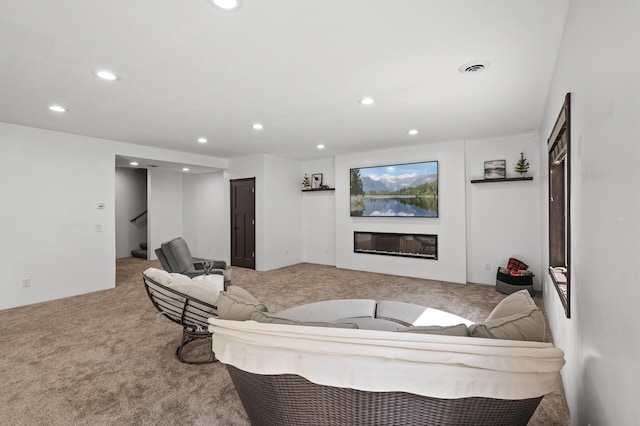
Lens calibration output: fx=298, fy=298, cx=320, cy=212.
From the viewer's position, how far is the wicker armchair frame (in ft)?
3.60

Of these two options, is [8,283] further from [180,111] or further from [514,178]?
[514,178]

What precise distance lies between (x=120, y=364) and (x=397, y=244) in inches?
185

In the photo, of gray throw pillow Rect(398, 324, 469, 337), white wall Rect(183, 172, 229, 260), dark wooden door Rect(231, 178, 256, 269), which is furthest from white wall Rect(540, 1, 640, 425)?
white wall Rect(183, 172, 229, 260)

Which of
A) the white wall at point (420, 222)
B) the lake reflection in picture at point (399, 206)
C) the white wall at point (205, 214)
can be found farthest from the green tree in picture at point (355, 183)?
the white wall at point (205, 214)

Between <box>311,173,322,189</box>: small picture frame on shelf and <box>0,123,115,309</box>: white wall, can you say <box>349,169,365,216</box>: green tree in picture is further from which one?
<box>0,123,115,309</box>: white wall

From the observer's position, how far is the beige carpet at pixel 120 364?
1933 millimetres

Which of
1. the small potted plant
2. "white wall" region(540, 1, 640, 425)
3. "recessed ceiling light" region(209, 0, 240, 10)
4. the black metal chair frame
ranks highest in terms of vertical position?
"recessed ceiling light" region(209, 0, 240, 10)

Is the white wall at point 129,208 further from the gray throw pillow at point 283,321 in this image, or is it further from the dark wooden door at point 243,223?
the gray throw pillow at point 283,321

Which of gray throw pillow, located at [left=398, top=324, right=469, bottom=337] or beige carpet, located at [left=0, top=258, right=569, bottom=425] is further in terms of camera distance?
beige carpet, located at [left=0, top=258, right=569, bottom=425]

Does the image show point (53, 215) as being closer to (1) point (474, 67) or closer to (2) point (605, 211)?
(1) point (474, 67)

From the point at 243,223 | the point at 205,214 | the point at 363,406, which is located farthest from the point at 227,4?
the point at 205,214

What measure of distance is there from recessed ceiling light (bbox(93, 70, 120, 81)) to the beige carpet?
8.08ft

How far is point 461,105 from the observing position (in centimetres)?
338

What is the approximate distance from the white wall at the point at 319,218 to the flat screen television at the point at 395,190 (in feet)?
2.29
